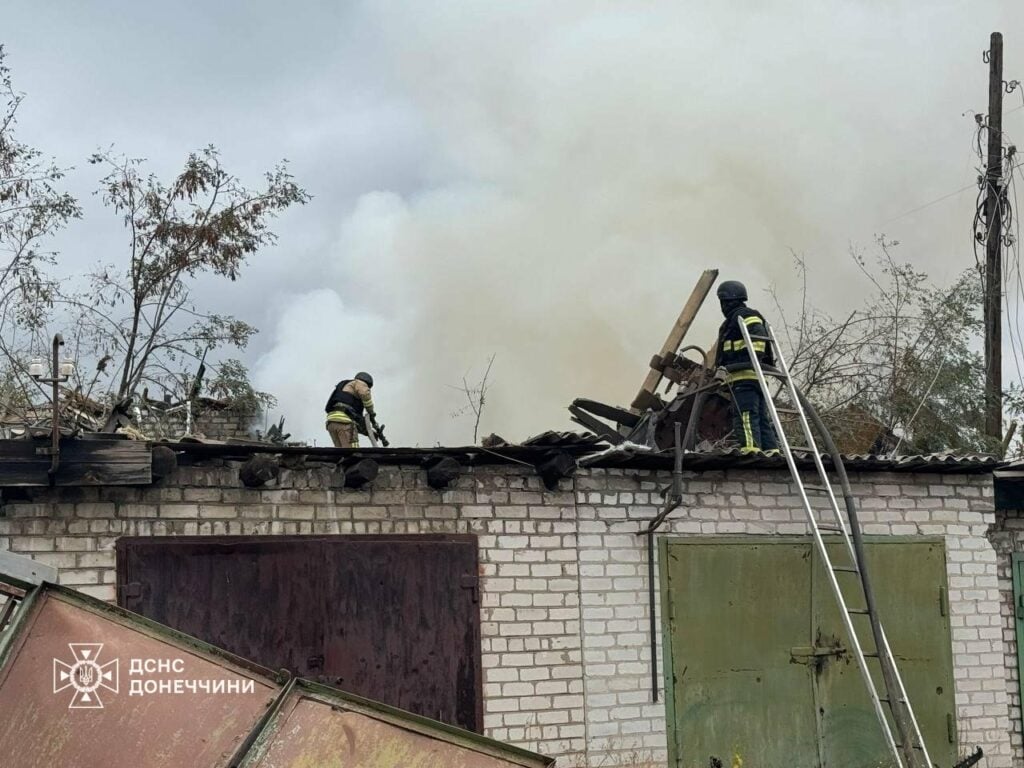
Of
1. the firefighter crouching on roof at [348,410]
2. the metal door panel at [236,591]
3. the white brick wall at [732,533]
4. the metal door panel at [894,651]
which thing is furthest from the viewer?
the firefighter crouching on roof at [348,410]

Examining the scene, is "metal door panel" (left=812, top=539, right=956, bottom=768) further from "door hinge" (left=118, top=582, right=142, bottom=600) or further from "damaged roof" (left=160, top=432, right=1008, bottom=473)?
"door hinge" (left=118, top=582, right=142, bottom=600)

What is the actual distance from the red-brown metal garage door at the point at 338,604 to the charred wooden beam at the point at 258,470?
0.44m

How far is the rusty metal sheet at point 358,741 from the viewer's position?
475cm

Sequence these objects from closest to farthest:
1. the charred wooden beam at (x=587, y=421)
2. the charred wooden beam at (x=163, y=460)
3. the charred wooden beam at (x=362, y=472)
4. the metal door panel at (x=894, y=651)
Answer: the charred wooden beam at (x=163, y=460)
the charred wooden beam at (x=362, y=472)
the metal door panel at (x=894, y=651)
the charred wooden beam at (x=587, y=421)

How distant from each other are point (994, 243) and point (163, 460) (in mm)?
12911

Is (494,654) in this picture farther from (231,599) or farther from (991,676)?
(991,676)

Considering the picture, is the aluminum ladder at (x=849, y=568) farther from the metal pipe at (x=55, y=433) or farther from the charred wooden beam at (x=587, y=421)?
the metal pipe at (x=55, y=433)

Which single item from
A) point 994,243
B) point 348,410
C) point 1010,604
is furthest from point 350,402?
point 994,243

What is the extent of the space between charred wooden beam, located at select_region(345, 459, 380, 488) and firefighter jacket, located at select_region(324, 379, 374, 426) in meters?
4.20

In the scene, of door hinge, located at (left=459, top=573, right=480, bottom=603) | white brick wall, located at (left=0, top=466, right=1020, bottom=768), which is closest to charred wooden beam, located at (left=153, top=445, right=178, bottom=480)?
white brick wall, located at (left=0, top=466, right=1020, bottom=768)

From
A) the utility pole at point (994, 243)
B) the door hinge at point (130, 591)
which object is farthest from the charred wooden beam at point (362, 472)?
the utility pole at point (994, 243)

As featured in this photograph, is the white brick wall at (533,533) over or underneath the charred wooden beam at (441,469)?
underneath

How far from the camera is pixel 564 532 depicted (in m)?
9.50

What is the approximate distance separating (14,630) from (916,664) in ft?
25.2
